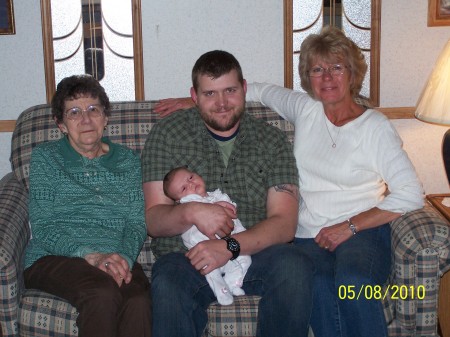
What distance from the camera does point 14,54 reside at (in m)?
3.17

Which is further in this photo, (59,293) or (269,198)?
(269,198)

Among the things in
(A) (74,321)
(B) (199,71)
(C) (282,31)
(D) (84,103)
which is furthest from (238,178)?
(C) (282,31)

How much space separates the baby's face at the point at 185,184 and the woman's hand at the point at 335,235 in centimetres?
50

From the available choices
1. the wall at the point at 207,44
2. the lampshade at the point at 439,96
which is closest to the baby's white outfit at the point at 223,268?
the lampshade at the point at 439,96

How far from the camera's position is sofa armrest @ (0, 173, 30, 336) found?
208cm

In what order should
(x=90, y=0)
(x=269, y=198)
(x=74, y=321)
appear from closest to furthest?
(x=74, y=321)
(x=269, y=198)
(x=90, y=0)

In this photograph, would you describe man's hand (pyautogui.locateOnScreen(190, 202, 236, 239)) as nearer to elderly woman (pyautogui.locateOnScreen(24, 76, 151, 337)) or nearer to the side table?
elderly woman (pyautogui.locateOnScreen(24, 76, 151, 337))

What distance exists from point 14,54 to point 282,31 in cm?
141

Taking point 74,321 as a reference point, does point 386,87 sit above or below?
above

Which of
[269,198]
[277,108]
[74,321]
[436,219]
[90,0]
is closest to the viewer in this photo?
[74,321]

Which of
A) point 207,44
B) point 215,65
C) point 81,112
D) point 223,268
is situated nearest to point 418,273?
point 223,268

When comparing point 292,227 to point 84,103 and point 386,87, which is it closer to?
point 84,103

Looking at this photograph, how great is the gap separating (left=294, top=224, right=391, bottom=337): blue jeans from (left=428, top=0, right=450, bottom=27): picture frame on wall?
1508 mm

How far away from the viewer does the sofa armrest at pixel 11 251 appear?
2.08 metres
